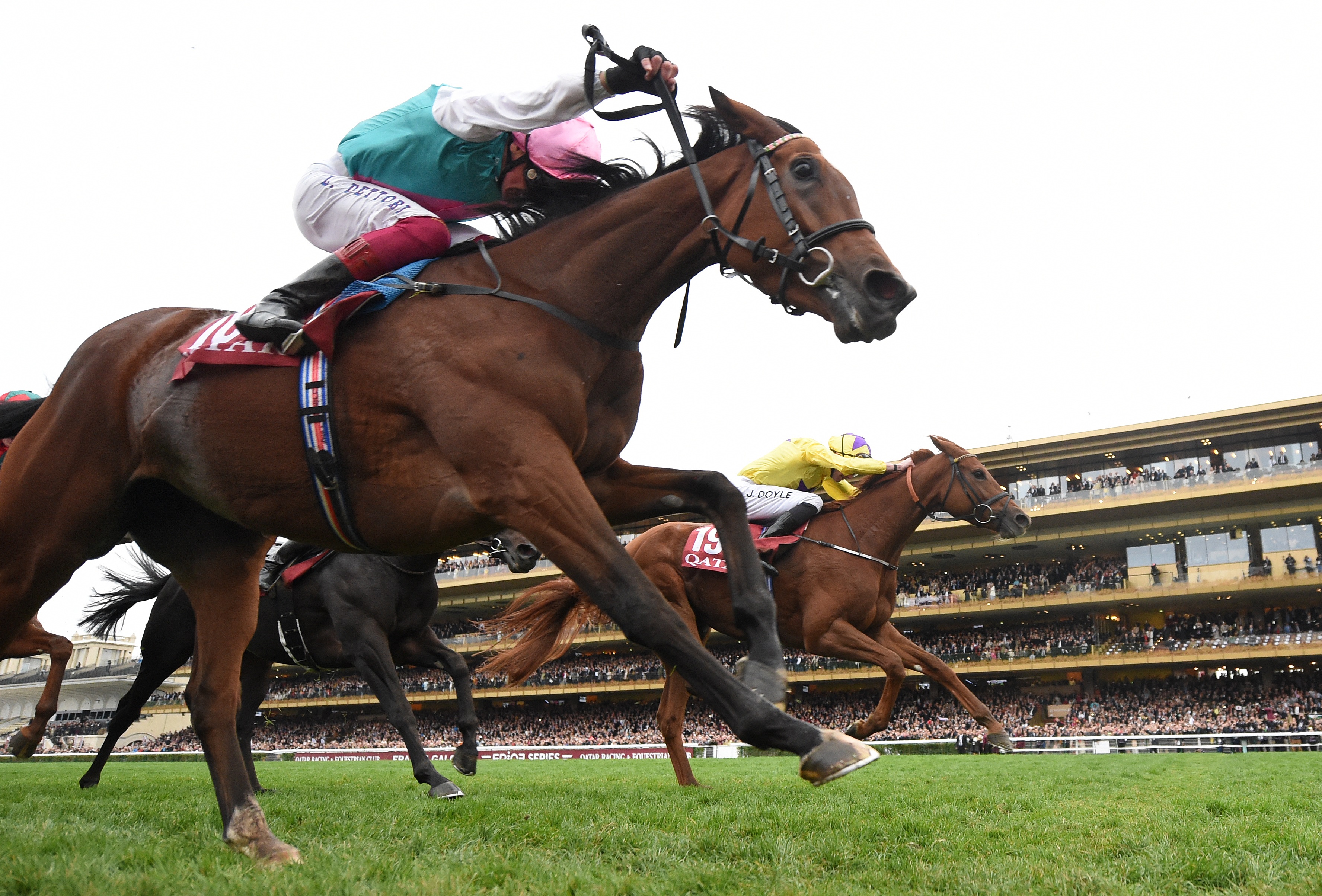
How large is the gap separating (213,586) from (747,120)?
300cm

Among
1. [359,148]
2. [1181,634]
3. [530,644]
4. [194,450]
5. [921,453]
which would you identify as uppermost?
[359,148]

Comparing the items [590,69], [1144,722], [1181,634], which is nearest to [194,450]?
[590,69]

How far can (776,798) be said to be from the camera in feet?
18.6

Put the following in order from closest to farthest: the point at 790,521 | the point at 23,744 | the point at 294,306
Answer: the point at 294,306 < the point at 23,744 < the point at 790,521

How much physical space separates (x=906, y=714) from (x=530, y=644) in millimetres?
30233

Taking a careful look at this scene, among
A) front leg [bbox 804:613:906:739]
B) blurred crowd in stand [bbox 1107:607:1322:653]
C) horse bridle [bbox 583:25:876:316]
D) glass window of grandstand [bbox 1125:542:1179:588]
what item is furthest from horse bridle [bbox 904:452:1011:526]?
glass window of grandstand [bbox 1125:542:1179:588]

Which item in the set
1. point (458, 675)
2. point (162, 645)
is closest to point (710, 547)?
point (458, 675)

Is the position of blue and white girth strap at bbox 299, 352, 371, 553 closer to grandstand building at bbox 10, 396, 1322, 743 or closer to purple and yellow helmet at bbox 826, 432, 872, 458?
purple and yellow helmet at bbox 826, 432, 872, 458

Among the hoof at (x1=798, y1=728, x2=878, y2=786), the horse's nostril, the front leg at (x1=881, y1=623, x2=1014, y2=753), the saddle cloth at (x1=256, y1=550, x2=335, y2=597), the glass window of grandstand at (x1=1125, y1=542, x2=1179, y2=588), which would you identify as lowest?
the glass window of grandstand at (x1=1125, y1=542, x2=1179, y2=588)

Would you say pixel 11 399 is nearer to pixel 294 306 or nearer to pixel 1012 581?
pixel 294 306

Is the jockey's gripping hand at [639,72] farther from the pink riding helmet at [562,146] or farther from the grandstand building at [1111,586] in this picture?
the grandstand building at [1111,586]

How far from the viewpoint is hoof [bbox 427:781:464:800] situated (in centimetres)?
609

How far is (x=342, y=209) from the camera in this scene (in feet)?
13.0

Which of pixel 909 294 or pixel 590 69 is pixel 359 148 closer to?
pixel 590 69
